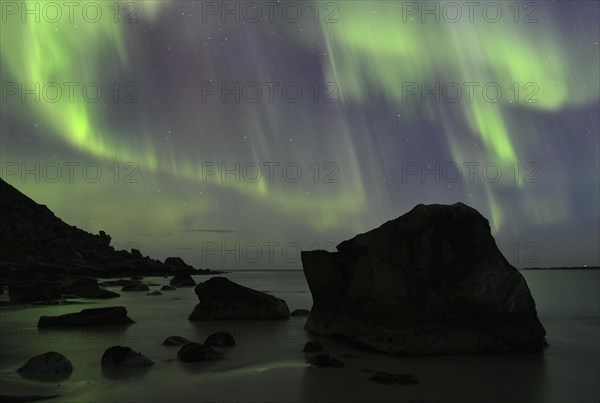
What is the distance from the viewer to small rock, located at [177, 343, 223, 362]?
8672 mm

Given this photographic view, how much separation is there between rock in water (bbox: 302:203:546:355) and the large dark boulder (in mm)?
5888

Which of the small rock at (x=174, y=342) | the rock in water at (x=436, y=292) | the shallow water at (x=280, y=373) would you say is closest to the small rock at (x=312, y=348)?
the shallow water at (x=280, y=373)

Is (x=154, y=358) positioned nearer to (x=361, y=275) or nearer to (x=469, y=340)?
(x=361, y=275)

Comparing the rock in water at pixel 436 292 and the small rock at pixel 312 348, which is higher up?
the rock in water at pixel 436 292

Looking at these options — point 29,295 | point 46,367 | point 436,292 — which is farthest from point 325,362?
point 29,295

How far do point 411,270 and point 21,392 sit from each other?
722cm

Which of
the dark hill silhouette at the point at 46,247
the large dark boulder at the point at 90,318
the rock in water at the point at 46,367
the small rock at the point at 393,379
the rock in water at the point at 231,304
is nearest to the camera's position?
the small rock at the point at 393,379

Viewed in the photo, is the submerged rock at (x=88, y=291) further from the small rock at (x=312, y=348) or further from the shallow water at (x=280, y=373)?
the small rock at (x=312, y=348)

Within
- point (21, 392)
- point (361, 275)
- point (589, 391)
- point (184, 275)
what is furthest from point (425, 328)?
point (184, 275)

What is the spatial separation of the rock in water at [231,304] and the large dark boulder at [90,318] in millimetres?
2298

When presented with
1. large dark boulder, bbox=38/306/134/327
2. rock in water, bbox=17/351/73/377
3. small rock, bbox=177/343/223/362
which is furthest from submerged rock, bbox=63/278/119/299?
rock in water, bbox=17/351/73/377

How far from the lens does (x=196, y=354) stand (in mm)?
8711

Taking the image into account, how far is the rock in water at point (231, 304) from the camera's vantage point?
15.5 m

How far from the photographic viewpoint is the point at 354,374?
25.9ft
